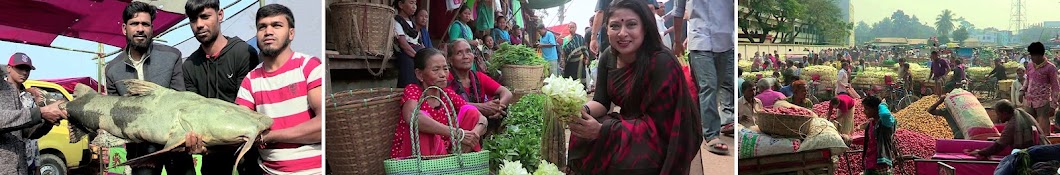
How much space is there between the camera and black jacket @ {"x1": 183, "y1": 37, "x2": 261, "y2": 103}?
15.3 ft

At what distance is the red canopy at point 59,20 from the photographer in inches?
195

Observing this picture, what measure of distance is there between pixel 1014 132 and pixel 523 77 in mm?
2988

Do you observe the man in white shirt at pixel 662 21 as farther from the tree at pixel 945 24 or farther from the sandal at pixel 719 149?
the tree at pixel 945 24

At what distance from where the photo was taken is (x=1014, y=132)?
5.58 m

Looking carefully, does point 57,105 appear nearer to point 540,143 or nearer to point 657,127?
point 540,143

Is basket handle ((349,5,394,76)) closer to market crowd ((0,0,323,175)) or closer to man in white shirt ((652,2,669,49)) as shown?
market crowd ((0,0,323,175))

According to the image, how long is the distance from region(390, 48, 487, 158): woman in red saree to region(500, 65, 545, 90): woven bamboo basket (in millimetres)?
245

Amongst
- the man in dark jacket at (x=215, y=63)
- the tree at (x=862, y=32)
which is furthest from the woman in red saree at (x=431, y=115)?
the tree at (x=862, y=32)

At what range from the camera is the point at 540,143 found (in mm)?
4621

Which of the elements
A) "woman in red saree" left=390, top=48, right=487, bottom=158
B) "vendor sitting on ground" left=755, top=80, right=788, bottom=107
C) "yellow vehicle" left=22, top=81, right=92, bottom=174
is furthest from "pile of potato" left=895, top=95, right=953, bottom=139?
"yellow vehicle" left=22, top=81, right=92, bottom=174

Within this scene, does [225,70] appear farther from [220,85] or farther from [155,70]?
[155,70]

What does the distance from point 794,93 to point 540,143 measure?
79.2 inches

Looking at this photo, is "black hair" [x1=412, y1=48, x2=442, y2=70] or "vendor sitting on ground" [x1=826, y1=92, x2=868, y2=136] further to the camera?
"vendor sitting on ground" [x1=826, y1=92, x2=868, y2=136]

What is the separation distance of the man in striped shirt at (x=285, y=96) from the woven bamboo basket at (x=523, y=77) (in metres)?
0.87
